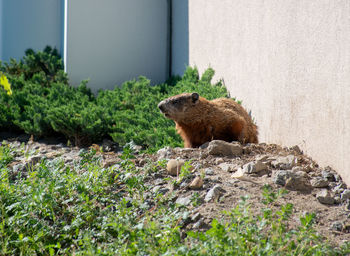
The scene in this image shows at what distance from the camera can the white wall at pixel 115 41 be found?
32.2 feet

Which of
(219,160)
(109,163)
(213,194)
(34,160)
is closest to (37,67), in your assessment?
(34,160)

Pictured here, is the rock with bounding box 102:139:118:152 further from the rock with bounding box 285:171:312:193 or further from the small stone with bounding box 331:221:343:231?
the small stone with bounding box 331:221:343:231

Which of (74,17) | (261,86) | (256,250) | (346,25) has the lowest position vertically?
(256,250)

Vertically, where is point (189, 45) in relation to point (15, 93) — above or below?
above

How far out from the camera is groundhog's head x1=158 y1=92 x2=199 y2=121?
530 cm

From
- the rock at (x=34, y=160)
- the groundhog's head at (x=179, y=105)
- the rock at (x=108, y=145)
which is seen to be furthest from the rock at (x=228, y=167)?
the rock at (x=108, y=145)

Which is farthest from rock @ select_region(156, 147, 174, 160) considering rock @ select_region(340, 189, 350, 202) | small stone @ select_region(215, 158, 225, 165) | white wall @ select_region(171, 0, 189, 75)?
white wall @ select_region(171, 0, 189, 75)

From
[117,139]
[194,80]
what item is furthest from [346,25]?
[194,80]

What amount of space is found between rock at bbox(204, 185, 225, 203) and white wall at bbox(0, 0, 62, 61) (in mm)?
8346

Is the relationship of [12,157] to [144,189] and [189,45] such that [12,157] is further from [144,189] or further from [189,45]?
[189,45]

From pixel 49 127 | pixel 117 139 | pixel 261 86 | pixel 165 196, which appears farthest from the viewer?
pixel 49 127

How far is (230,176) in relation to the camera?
392 cm

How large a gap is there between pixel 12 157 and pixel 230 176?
2637 millimetres

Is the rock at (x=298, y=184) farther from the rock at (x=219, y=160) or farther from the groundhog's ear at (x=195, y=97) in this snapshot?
the groundhog's ear at (x=195, y=97)
